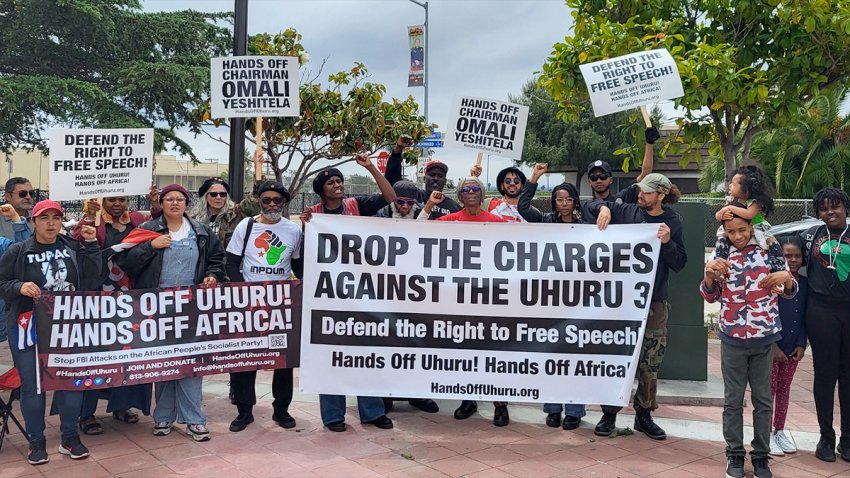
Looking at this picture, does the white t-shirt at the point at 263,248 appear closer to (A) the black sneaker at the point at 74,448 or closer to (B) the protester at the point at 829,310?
(A) the black sneaker at the point at 74,448

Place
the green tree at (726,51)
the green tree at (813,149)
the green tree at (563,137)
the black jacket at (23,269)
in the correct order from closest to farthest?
the black jacket at (23,269)
the green tree at (726,51)
the green tree at (813,149)
the green tree at (563,137)

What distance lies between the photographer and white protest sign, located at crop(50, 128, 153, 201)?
511cm

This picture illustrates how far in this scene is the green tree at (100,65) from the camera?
64.4ft

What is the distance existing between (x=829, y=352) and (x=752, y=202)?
129 centimetres

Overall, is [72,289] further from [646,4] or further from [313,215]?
[646,4]

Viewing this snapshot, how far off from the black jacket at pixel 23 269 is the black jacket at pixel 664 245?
12.5ft

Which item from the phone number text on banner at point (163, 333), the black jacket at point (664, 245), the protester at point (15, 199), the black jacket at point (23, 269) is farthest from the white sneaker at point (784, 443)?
the protester at point (15, 199)

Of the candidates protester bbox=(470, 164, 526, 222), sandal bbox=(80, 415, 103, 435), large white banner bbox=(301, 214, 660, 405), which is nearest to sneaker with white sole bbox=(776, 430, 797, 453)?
large white banner bbox=(301, 214, 660, 405)

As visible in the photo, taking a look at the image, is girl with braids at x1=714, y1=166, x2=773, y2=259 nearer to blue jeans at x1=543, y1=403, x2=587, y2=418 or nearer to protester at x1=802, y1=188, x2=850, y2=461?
protester at x1=802, y1=188, x2=850, y2=461

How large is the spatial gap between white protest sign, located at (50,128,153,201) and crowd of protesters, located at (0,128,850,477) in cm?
17

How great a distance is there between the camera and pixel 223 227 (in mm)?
6051

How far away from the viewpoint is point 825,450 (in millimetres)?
4867

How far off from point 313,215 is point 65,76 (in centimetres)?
2102

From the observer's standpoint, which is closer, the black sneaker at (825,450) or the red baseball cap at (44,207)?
the red baseball cap at (44,207)
